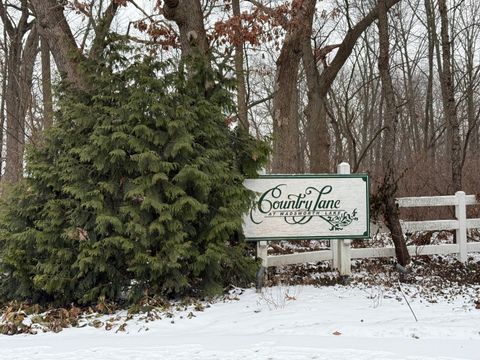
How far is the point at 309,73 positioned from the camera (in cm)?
1502

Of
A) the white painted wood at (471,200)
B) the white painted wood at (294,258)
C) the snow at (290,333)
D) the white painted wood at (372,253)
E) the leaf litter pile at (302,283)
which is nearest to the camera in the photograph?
the snow at (290,333)

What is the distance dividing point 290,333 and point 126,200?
8.52 feet

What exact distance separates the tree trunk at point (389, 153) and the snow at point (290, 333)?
4.00 ft

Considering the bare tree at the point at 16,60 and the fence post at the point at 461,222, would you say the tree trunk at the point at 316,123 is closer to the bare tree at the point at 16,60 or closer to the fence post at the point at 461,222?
the fence post at the point at 461,222

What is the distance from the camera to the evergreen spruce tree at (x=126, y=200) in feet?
20.0

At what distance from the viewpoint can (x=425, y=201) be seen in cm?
786

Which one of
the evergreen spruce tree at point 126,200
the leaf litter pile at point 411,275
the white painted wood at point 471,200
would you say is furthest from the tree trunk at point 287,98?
the evergreen spruce tree at point 126,200

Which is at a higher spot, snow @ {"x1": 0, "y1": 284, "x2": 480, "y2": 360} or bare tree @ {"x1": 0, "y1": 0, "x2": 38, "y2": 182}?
bare tree @ {"x1": 0, "y1": 0, "x2": 38, "y2": 182}

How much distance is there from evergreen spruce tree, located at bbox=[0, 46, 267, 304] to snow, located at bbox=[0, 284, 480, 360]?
2.41 feet

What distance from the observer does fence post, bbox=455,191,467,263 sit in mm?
7967

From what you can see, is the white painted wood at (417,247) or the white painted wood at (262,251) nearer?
the white painted wood at (262,251)

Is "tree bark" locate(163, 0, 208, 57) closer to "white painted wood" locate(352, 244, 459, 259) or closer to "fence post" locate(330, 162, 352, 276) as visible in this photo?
"fence post" locate(330, 162, 352, 276)

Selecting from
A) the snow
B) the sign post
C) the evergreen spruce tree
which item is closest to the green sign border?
the sign post

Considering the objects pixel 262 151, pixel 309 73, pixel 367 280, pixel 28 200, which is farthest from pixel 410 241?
pixel 309 73
